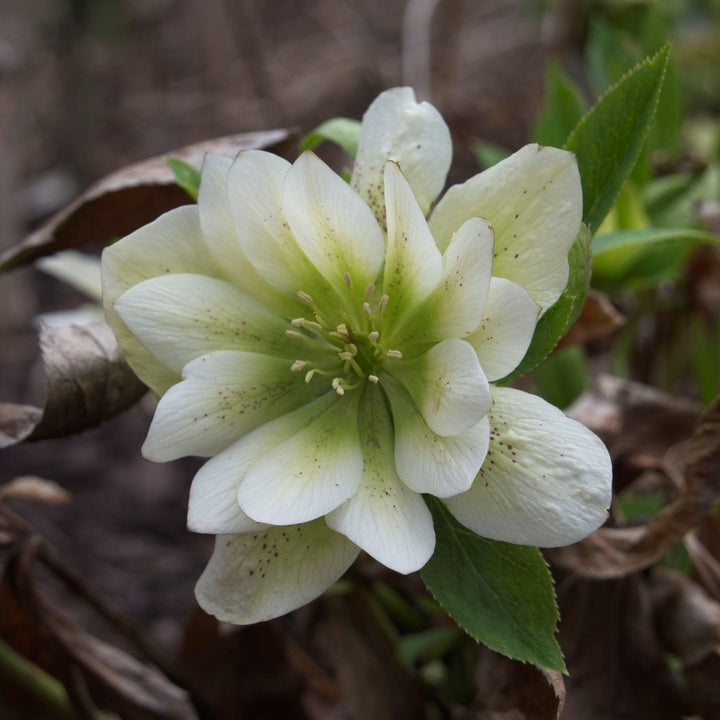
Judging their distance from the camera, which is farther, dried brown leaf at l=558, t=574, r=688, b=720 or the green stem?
the green stem

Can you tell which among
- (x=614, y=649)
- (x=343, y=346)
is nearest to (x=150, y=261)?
(x=343, y=346)

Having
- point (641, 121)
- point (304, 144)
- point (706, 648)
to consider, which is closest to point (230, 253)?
point (304, 144)

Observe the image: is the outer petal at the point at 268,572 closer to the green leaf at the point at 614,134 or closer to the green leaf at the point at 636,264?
the green leaf at the point at 614,134

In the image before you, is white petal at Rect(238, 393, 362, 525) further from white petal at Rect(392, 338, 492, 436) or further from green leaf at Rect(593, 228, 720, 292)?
green leaf at Rect(593, 228, 720, 292)

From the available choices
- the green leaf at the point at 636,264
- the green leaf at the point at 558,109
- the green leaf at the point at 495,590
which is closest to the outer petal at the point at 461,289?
the green leaf at the point at 495,590

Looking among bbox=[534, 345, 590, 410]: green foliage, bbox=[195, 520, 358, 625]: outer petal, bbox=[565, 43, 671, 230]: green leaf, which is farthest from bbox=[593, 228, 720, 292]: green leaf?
bbox=[195, 520, 358, 625]: outer petal

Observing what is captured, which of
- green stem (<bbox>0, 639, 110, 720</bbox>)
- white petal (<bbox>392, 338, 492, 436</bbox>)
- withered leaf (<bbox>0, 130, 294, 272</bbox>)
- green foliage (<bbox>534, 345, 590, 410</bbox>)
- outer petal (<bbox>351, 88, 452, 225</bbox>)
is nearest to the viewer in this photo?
white petal (<bbox>392, 338, 492, 436</bbox>)

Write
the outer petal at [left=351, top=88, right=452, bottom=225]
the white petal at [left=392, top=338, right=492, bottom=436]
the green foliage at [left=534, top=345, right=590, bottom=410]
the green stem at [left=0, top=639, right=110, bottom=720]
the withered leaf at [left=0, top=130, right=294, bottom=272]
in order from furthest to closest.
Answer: the green foliage at [left=534, top=345, right=590, bottom=410]
the green stem at [left=0, top=639, right=110, bottom=720]
the withered leaf at [left=0, top=130, right=294, bottom=272]
the outer petal at [left=351, top=88, right=452, bottom=225]
the white petal at [left=392, top=338, right=492, bottom=436]
